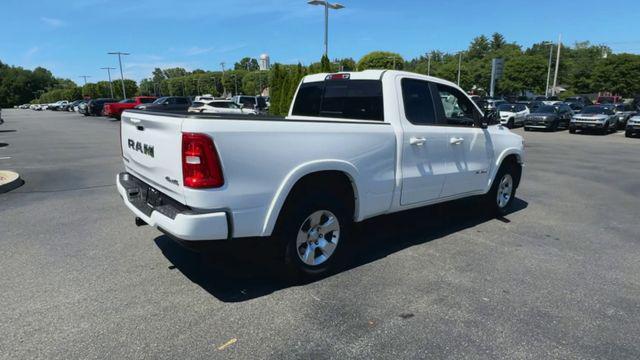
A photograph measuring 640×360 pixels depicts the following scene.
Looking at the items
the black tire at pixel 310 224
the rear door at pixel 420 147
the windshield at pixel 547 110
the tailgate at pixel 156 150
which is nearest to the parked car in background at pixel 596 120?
the windshield at pixel 547 110

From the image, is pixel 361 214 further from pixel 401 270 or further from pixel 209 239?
pixel 209 239

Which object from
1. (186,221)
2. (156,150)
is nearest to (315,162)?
(186,221)

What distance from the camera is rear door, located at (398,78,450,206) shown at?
174 inches

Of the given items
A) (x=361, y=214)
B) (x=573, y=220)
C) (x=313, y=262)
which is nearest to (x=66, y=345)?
(x=313, y=262)

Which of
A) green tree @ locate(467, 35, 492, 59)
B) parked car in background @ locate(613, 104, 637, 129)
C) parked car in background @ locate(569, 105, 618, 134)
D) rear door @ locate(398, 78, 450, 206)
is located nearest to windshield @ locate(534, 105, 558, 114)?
parked car in background @ locate(569, 105, 618, 134)

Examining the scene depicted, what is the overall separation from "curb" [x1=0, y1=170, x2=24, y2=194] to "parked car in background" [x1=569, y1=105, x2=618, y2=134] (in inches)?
977

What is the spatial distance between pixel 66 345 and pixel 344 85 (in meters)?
3.67

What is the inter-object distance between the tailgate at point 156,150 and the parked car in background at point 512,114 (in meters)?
25.5

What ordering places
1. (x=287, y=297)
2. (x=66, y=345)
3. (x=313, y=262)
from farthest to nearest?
1. (x=313, y=262)
2. (x=287, y=297)
3. (x=66, y=345)

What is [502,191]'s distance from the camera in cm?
614

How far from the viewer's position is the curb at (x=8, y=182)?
24.2 ft

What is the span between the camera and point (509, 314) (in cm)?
335

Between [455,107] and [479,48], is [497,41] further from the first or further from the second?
[455,107]

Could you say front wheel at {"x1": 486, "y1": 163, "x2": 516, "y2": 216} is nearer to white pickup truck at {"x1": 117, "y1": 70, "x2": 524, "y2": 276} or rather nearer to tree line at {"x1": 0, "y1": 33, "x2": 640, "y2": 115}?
white pickup truck at {"x1": 117, "y1": 70, "x2": 524, "y2": 276}
